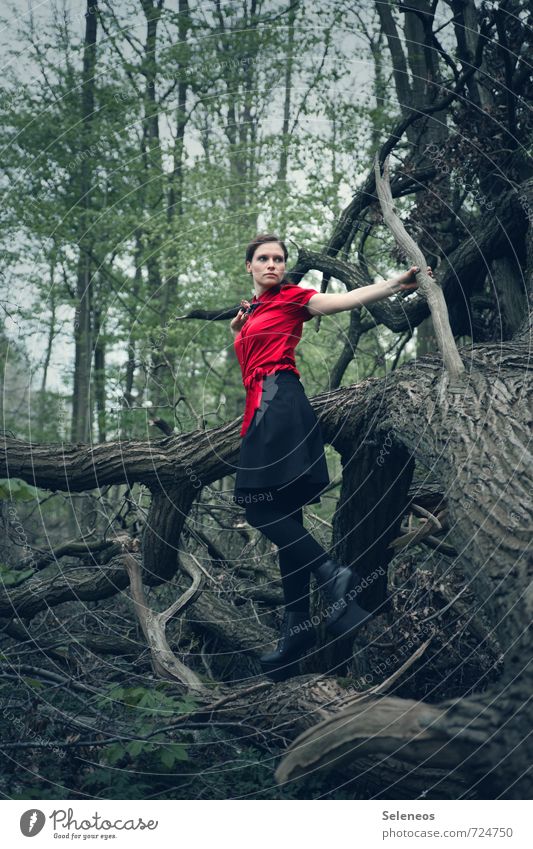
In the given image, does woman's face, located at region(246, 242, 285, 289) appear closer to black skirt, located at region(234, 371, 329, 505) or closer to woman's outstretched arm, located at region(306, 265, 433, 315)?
woman's outstretched arm, located at region(306, 265, 433, 315)

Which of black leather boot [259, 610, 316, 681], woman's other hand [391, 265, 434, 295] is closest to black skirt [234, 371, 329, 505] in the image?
black leather boot [259, 610, 316, 681]

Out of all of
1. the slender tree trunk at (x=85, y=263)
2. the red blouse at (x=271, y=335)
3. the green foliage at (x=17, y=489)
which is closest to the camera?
the red blouse at (x=271, y=335)

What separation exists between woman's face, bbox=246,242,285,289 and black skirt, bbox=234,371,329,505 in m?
0.52

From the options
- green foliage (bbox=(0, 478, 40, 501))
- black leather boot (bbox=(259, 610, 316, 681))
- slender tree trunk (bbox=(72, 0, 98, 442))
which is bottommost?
black leather boot (bbox=(259, 610, 316, 681))

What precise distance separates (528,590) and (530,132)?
189 inches

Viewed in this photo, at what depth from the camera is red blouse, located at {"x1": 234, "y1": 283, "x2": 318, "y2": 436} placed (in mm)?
4152

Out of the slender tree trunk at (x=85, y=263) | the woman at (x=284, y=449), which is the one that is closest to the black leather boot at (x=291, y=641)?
the woman at (x=284, y=449)

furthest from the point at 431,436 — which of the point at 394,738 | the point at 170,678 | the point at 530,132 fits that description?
the point at 530,132

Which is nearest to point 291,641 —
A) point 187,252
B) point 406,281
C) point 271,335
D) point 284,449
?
point 284,449

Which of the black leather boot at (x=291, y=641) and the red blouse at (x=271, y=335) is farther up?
the red blouse at (x=271, y=335)

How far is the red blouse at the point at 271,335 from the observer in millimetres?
4152

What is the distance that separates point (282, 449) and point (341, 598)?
827mm

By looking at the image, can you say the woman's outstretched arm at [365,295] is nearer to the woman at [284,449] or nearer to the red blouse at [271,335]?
the woman at [284,449]

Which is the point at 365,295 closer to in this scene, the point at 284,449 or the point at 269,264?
the point at 269,264
